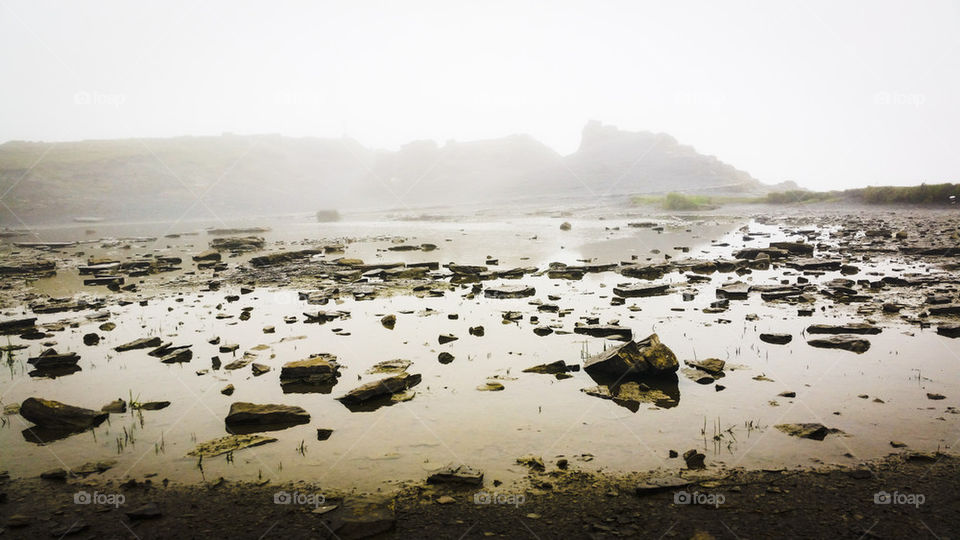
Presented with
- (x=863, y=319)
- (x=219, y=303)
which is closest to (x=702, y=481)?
(x=863, y=319)

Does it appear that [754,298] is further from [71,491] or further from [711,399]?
[71,491]

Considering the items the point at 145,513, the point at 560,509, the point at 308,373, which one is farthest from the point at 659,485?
the point at 308,373

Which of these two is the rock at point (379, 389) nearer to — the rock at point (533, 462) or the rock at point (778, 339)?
the rock at point (533, 462)

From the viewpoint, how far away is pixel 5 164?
94312 millimetres

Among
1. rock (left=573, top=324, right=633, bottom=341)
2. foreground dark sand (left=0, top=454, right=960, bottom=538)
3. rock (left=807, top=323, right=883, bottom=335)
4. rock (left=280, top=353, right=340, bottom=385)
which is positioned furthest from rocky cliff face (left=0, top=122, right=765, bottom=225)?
rock (left=807, top=323, right=883, bottom=335)

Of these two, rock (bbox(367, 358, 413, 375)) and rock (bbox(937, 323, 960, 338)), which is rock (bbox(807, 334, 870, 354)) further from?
rock (bbox(367, 358, 413, 375))

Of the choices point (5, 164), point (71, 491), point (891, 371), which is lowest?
point (71, 491)

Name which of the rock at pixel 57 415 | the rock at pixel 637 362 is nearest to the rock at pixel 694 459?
the rock at pixel 637 362

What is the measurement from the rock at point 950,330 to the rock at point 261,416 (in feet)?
35.1

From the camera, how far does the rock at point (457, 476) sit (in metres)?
4.54

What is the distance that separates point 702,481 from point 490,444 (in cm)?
219
